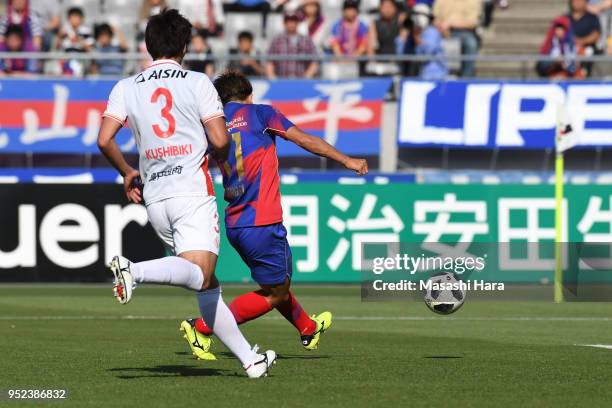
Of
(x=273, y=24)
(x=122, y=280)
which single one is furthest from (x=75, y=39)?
(x=122, y=280)

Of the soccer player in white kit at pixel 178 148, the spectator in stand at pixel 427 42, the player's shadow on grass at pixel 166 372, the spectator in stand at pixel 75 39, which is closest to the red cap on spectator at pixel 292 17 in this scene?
the spectator in stand at pixel 427 42

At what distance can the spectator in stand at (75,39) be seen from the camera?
24453 millimetres

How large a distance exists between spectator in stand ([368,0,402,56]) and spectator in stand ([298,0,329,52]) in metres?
1.23

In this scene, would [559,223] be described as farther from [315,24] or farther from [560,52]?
[315,24]

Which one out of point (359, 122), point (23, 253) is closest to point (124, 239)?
point (23, 253)

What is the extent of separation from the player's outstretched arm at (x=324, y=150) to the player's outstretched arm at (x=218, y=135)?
911 mm

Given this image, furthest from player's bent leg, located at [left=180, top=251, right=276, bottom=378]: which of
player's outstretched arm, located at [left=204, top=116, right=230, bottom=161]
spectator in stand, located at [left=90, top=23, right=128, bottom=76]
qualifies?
spectator in stand, located at [left=90, top=23, right=128, bottom=76]

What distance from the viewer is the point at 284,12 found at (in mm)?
26891

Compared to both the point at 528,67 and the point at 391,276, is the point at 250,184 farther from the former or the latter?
the point at 528,67

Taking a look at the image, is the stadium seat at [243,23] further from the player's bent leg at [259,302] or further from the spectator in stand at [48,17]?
the player's bent leg at [259,302]

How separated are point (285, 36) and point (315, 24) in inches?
68.3

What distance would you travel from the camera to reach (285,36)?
79.9ft

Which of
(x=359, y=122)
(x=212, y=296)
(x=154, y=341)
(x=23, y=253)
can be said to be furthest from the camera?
(x=359, y=122)

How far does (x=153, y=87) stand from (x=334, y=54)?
16.1 m
